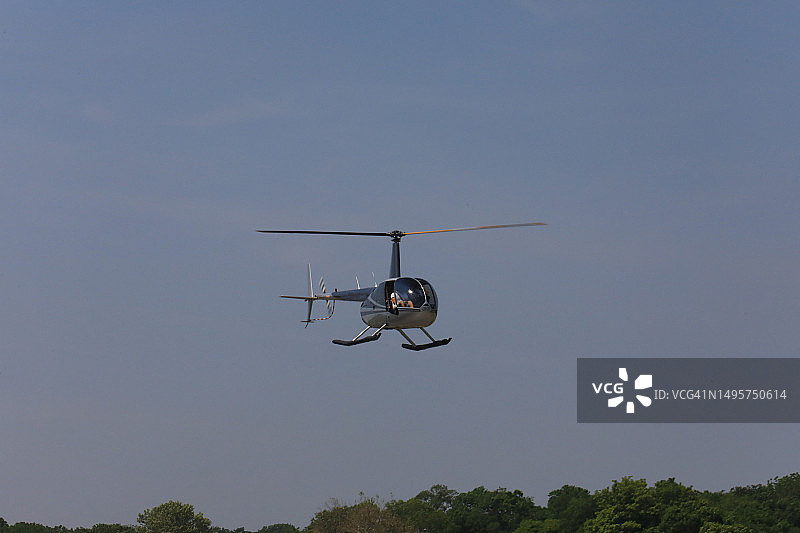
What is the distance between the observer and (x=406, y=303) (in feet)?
138

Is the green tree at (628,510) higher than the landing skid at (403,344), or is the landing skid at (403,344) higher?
the landing skid at (403,344)

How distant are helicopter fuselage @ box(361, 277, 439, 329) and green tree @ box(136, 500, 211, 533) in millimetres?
94934

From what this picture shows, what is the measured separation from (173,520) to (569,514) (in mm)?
49076

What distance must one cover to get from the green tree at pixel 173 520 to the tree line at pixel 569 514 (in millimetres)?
99

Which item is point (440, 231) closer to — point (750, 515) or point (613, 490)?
point (613, 490)

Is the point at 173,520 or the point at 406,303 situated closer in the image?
the point at 406,303

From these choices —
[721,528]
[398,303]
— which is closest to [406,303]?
[398,303]

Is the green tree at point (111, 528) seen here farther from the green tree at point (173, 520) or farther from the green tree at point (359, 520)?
the green tree at point (359, 520)

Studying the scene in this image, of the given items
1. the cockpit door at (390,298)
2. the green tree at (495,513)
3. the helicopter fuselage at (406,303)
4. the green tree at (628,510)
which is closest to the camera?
the helicopter fuselage at (406,303)

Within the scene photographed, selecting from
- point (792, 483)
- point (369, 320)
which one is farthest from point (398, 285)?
point (792, 483)

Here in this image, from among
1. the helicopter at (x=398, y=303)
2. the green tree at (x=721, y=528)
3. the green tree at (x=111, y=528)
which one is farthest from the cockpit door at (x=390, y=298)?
the green tree at (x=111, y=528)

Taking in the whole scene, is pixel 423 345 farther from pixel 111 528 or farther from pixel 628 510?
pixel 111 528

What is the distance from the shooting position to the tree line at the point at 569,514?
327 feet

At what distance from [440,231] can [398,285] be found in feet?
9.90
